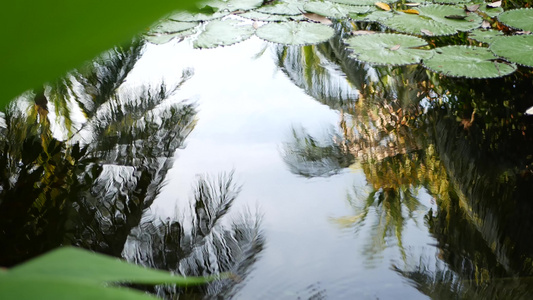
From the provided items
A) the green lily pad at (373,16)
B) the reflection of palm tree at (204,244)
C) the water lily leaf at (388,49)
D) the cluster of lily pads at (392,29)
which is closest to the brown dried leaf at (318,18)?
the cluster of lily pads at (392,29)

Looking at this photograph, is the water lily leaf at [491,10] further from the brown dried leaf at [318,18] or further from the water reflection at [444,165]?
the brown dried leaf at [318,18]

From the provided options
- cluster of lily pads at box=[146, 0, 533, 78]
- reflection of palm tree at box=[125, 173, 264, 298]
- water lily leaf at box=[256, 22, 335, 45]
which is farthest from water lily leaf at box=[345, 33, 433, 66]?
reflection of palm tree at box=[125, 173, 264, 298]

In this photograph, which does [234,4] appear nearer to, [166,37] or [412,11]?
[166,37]

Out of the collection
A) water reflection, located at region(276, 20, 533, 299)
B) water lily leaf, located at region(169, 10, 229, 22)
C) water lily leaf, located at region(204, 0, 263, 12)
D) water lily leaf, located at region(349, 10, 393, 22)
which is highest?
water lily leaf, located at region(204, 0, 263, 12)

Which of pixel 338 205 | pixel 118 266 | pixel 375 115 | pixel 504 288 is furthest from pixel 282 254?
pixel 118 266

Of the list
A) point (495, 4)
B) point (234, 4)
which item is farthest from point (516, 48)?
point (234, 4)

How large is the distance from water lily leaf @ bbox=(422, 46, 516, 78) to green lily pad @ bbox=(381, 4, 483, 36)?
0.56 feet

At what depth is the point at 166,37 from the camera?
79.6 inches

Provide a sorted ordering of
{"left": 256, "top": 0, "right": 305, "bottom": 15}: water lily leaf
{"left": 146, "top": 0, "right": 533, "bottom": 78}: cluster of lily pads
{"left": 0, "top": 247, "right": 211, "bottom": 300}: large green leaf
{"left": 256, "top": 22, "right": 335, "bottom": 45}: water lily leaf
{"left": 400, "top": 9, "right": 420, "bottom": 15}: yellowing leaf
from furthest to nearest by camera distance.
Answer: {"left": 256, "top": 0, "right": 305, "bottom": 15}: water lily leaf
{"left": 400, "top": 9, "right": 420, "bottom": 15}: yellowing leaf
{"left": 256, "top": 22, "right": 335, "bottom": 45}: water lily leaf
{"left": 146, "top": 0, "right": 533, "bottom": 78}: cluster of lily pads
{"left": 0, "top": 247, "right": 211, "bottom": 300}: large green leaf

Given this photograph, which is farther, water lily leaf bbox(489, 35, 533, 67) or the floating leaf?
the floating leaf

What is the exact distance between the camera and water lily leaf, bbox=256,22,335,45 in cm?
193

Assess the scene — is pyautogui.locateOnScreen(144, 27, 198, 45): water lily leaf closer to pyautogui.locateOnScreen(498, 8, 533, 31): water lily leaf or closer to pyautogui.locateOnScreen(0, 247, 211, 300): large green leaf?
pyautogui.locateOnScreen(498, 8, 533, 31): water lily leaf

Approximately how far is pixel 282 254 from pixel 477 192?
505 millimetres

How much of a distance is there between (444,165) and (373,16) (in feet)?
3.57
